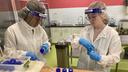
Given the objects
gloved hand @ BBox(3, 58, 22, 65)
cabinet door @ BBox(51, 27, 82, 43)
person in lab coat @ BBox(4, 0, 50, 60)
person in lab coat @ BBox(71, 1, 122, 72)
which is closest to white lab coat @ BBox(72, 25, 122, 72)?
person in lab coat @ BBox(71, 1, 122, 72)

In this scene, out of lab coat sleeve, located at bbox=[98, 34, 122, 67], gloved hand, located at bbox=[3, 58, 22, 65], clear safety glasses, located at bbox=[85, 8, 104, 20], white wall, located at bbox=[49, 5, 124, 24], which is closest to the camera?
gloved hand, located at bbox=[3, 58, 22, 65]

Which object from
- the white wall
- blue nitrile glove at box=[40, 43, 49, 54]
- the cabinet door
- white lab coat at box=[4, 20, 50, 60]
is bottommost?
the cabinet door

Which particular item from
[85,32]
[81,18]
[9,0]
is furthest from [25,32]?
[81,18]

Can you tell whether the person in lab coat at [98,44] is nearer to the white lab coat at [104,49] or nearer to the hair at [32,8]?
the white lab coat at [104,49]

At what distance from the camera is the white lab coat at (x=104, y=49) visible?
183cm

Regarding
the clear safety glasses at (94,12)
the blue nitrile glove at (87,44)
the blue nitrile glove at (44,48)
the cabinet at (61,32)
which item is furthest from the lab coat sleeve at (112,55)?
the cabinet at (61,32)

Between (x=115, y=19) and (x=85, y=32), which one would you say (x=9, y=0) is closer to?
(x=85, y=32)

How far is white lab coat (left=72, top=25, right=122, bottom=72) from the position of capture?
183 cm

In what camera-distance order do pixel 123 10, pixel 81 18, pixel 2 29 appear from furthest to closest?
pixel 81 18 < pixel 123 10 < pixel 2 29

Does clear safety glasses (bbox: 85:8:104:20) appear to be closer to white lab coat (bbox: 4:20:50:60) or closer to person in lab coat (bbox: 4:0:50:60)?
person in lab coat (bbox: 4:0:50:60)

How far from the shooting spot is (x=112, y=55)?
184 centimetres

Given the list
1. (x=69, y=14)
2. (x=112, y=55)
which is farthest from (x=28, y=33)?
(x=69, y=14)

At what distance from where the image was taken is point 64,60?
3.54 m

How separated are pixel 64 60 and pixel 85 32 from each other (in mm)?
1546
